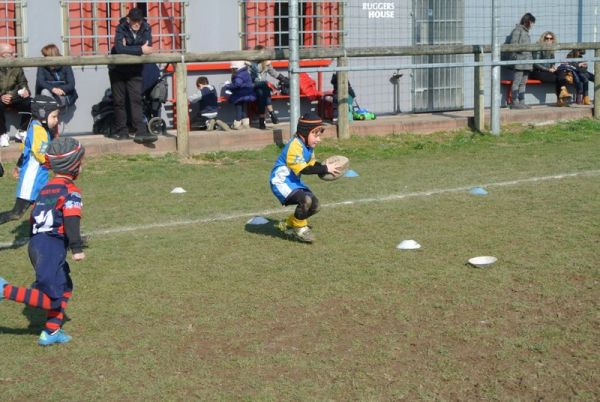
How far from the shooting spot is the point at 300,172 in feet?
29.4

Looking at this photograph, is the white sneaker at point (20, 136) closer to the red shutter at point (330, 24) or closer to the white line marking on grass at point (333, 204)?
the white line marking on grass at point (333, 204)

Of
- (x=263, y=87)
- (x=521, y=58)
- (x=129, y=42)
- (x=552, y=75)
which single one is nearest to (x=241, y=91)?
(x=263, y=87)

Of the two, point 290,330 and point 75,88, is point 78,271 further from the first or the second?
point 75,88

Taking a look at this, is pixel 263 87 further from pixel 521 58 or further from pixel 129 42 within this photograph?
pixel 521 58

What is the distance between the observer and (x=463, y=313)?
6789 millimetres

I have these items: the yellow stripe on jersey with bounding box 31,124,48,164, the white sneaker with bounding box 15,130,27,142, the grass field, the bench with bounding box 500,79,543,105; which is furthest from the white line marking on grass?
the bench with bounding box 500,79,543,105

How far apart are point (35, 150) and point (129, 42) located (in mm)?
5648

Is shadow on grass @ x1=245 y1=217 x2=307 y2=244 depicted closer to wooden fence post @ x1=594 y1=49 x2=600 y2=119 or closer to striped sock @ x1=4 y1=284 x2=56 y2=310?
striped sock @ x1=4 y1=284 x2=56 y2=310

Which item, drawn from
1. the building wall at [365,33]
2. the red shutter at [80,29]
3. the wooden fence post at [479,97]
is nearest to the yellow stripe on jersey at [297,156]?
the building wall at [365,33]

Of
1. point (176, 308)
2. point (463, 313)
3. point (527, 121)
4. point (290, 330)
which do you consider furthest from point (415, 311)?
point (527, 121)

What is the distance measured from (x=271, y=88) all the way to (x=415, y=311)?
34.2 ft

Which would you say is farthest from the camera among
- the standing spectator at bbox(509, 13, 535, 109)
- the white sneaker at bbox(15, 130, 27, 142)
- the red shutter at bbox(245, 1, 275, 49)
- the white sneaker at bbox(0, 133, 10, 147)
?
the standing spectator at bbox(509, 13, 535, 109)

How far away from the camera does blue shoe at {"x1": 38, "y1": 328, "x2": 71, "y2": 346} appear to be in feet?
20.9

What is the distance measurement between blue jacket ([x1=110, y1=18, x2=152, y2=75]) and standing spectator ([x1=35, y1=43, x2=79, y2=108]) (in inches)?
42.1
